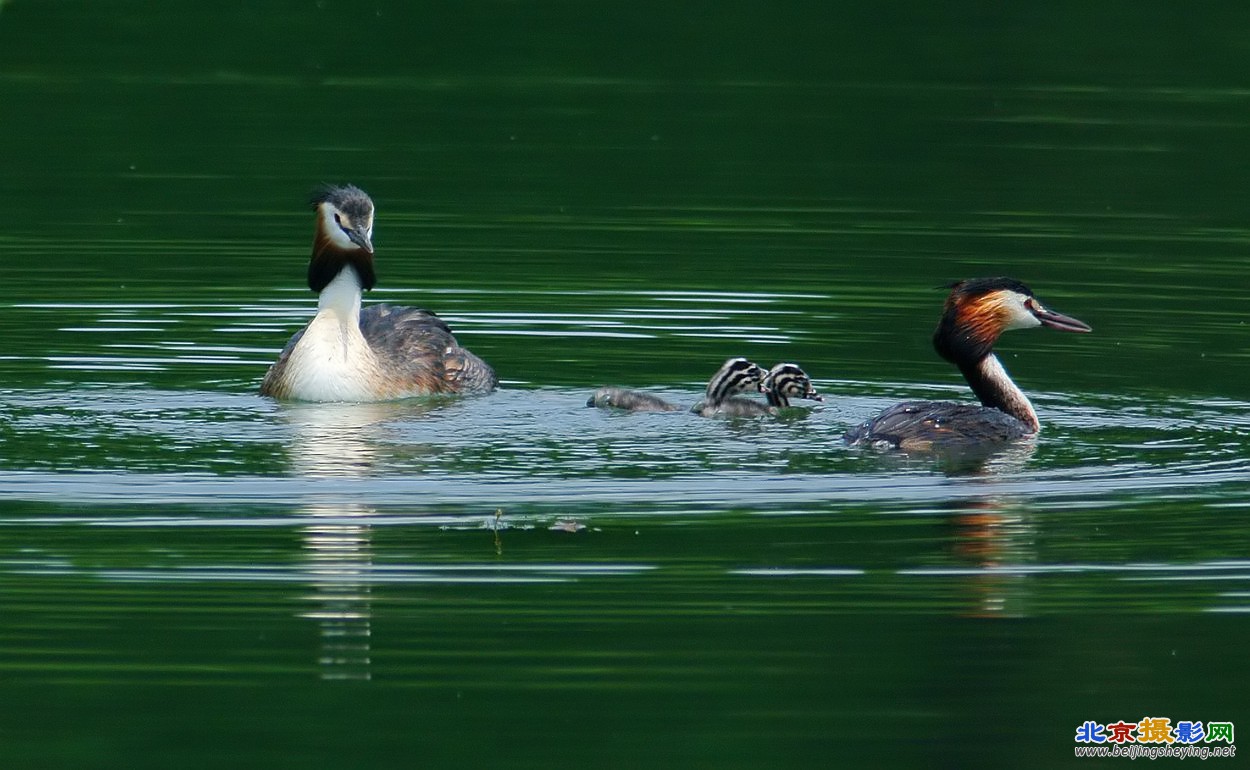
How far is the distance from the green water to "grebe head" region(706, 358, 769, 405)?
274 millimetres

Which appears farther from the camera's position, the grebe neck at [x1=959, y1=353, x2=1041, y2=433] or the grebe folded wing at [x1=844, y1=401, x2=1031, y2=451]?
the grebe neck at [x1=959, y1=353, x2=1041, y2=433]

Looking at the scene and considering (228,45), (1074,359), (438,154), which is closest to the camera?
(1074,359)

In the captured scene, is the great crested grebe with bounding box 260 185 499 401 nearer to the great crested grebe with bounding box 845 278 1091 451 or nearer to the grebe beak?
the great crested grebe with bounding box 845 278 1091 451

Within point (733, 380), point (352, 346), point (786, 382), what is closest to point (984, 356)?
point (786, 382)

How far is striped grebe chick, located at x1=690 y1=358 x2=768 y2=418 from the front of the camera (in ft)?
47.2

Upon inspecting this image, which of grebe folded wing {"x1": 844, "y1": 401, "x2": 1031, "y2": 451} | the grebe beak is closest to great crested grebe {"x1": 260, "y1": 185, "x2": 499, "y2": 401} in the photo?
grebe folded wing {"x1": 844, "y1": 401, "x2": 1031, "y2": 451}

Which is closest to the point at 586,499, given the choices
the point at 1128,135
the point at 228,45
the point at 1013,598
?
the point at 1013,598

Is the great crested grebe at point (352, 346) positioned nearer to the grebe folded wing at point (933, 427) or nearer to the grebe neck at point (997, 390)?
the grebe neck at point (997, 390)

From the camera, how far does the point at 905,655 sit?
9578 mm

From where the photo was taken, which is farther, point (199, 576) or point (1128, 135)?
point (1128, 135)

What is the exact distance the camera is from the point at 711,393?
14.5m

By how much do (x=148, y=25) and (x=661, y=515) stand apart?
25940mm

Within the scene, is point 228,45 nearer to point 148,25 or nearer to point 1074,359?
point 148,25

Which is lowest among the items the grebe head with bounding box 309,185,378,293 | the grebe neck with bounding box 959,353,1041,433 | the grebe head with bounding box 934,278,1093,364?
the grebe neck with bounding box 959,353,1041,433
